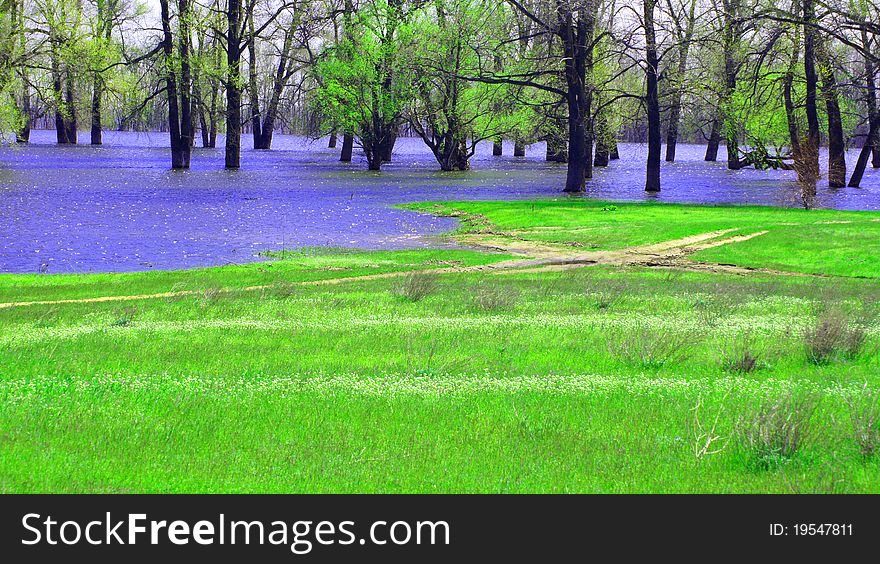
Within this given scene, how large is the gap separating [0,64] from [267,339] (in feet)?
155

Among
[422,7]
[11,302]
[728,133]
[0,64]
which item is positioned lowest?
[11,302]

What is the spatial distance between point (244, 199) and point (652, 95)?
61.2 feet

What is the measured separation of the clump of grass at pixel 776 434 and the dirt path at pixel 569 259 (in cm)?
1260

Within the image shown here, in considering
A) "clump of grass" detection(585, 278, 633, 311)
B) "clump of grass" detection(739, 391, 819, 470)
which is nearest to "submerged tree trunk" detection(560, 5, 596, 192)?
"clump of grass" detection(585, 278, 633, 311)

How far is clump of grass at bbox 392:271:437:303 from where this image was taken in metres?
16.7

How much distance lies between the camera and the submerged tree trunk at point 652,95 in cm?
4081

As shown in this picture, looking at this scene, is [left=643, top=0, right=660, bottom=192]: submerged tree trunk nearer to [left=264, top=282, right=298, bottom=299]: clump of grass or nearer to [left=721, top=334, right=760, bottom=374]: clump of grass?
[left=264, top=282, right=298, bottom=299]: clump of grass

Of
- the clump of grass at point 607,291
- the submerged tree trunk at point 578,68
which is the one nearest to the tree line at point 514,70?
the submerged tree trunk at point 578,68

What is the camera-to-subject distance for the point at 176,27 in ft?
202

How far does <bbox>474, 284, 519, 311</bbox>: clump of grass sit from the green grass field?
7 cm

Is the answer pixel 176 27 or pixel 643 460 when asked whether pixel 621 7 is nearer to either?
pixel 176 27

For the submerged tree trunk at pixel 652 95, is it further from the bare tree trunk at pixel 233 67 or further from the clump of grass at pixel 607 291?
the bare tree trunk at pixel 233 67
